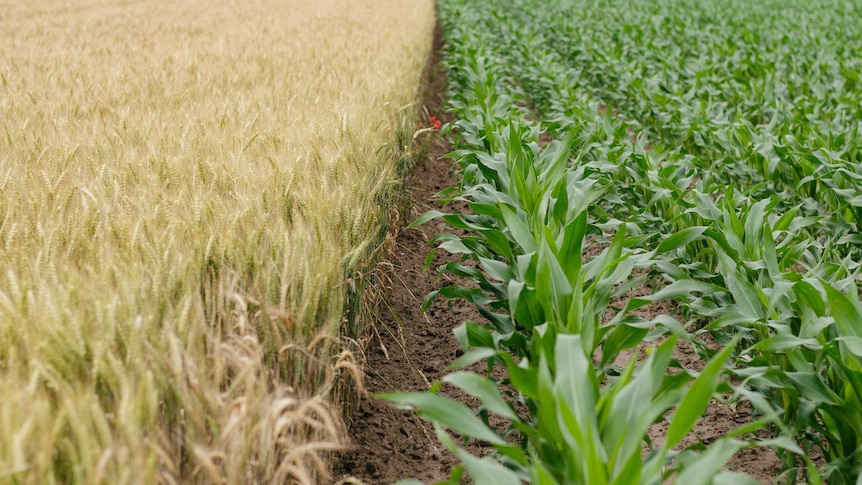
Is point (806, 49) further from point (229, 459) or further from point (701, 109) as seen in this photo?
point (229, 459)

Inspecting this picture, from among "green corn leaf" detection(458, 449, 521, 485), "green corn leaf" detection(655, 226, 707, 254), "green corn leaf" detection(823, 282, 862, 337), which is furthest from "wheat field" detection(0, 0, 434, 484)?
"green corn leaf" detection(823, 282, 862, 337)

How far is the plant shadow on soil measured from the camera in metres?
2.13

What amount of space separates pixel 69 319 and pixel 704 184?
290cm

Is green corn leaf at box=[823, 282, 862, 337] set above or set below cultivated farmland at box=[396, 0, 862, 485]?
above

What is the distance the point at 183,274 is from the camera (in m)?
1.42

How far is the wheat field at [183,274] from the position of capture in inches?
42.8

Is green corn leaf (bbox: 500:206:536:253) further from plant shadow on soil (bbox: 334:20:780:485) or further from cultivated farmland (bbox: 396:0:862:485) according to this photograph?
plant shadow on soil (bbox: 334:20:780:485)

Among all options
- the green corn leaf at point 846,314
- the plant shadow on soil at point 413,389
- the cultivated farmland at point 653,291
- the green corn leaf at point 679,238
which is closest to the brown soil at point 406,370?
the plant shadow on soil at point 413,389

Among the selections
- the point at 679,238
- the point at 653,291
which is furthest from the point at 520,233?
the point at 653,291

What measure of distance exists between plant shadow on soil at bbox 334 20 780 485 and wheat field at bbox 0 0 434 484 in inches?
11.5

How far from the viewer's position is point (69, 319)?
3.88 ft

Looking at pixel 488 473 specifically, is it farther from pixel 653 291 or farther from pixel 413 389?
pixel 653 291

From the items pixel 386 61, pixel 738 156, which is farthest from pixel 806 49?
pixel 386 61

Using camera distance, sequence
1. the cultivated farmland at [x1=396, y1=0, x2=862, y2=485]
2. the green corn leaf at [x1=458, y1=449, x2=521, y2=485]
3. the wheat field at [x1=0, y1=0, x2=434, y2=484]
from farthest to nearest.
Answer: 1. the cultivated farmland at [x1=396, y1=0, x2=862, y2=485]
2. the green corn leaf at [x1=458, y1=449, x2=521, y2=485]
3. the wheat field at [x1=0, y1=0, x2=434, y2=484]
